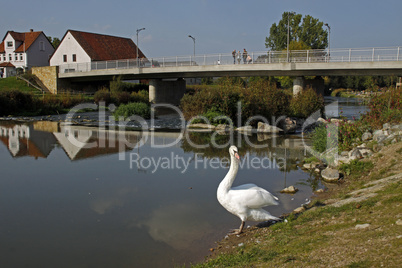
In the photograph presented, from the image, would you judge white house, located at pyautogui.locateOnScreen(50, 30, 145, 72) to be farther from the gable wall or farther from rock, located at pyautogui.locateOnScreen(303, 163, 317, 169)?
rock, located at pyautogui.locateOnScreen(303, 163, 317, 169)

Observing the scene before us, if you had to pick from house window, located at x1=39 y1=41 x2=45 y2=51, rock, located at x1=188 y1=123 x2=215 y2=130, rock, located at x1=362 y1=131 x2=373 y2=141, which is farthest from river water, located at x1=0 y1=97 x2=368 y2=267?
house window, located at x1=39 y1=41 x2=45 y2=51

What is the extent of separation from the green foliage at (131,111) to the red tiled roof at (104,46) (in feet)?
91.3

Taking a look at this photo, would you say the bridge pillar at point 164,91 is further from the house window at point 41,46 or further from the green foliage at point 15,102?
the house window at point 41,46

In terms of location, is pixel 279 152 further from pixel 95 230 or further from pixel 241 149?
pixel 95 230

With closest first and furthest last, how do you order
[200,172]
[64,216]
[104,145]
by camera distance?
[64,216]
[200,172]
[104,145]

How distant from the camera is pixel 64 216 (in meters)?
9.07

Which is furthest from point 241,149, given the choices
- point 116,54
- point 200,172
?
point 116,54

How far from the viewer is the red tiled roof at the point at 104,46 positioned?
6072 cm

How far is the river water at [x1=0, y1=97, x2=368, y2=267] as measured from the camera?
724 cm

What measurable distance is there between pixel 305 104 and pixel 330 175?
19.9 meters

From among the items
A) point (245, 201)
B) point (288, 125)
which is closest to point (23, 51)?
point (288, 125)

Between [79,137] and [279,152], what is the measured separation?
12.4 meters

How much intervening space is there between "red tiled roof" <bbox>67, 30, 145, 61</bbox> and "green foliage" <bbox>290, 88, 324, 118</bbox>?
38404 mm

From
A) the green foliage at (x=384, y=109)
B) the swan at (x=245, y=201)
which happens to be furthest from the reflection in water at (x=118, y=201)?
the green foliage at (x=384, y=109)
